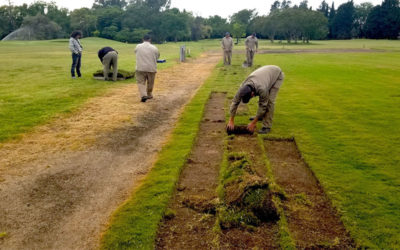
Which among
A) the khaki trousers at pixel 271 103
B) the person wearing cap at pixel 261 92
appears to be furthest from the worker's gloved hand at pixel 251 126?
the khaki trousers at pixel 271 103

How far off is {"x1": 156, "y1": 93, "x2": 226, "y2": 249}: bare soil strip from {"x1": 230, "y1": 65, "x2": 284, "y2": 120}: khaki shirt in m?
1.04

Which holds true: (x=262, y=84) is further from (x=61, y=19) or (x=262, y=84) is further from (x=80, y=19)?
(x=61, y=19)

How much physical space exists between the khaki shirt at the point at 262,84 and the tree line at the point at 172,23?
83181 mm

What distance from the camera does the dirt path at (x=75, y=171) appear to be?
13.2 ft

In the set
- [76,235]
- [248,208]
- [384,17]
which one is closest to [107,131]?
[76,235]

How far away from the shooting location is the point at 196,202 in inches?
182

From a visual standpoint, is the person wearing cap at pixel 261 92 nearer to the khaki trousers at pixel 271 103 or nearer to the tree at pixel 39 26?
the khaki trousers at pixel 271 103

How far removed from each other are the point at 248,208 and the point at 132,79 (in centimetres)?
1350

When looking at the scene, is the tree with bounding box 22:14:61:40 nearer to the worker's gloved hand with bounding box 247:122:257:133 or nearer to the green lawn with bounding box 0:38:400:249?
the green lawn with bounding box 0:38:400:249

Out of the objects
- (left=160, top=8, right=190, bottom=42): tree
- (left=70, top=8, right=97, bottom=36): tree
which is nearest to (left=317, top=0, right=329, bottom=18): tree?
(left=160, top=8, right=190, bottom=42): tree

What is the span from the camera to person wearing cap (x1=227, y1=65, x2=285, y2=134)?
6697 mm

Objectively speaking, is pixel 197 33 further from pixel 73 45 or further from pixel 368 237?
pixel 368 237

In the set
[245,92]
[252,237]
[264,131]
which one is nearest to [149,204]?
[252,237]

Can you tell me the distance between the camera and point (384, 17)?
312ft
